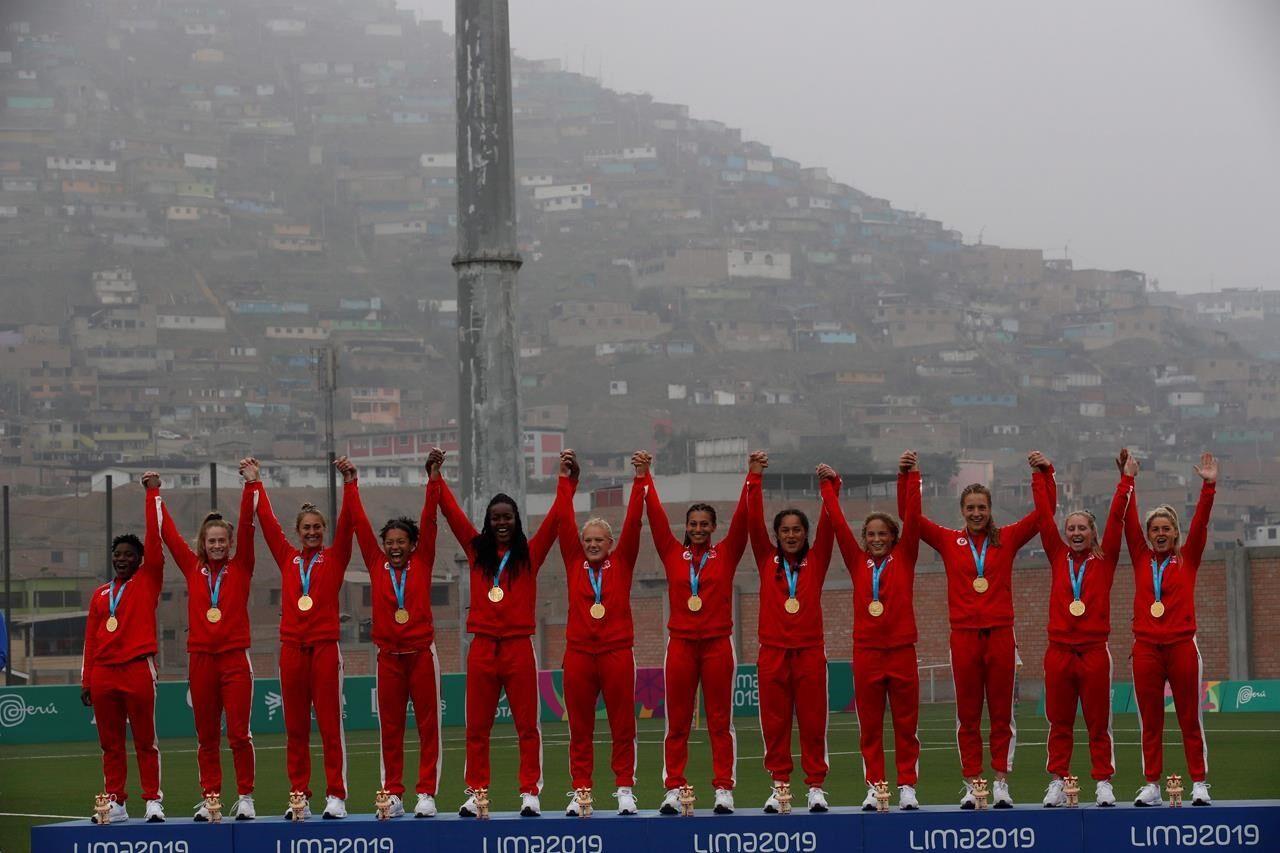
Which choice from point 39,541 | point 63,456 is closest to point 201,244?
point 63,456

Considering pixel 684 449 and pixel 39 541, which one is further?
pixel 684 449

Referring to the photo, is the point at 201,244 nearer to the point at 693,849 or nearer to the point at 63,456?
the point at 63,456

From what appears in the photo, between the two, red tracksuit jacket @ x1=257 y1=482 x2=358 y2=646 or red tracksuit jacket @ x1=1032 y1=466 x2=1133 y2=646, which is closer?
red tracksuit jacket @ x1=1032 y1=466 x2=1133 y2=646

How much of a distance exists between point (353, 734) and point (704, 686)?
1664cm

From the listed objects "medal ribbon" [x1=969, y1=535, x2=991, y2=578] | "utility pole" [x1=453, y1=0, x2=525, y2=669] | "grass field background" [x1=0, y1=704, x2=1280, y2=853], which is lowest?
"grass field background" [x1=0, y1=704, x2=1280, y2=853]

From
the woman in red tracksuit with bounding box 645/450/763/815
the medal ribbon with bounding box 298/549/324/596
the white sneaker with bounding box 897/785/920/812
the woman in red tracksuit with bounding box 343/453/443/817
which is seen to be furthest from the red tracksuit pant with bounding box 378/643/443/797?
the white sneaker with bounding box 897/785/920/812

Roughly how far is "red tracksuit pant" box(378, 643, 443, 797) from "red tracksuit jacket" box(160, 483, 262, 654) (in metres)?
0.92

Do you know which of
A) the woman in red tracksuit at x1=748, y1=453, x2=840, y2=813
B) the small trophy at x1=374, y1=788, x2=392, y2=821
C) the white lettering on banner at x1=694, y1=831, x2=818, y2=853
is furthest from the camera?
the woman in red tracksuit at x1=748, y1=453, x2=840, y2=813

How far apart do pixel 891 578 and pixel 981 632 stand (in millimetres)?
638

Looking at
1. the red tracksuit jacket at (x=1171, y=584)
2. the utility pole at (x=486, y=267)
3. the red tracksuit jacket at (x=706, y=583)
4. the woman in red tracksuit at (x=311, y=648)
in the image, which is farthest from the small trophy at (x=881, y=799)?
the utility pole at (x=486, y=267)

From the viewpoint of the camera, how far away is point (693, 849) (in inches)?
406

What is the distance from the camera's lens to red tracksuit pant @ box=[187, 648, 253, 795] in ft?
36.0

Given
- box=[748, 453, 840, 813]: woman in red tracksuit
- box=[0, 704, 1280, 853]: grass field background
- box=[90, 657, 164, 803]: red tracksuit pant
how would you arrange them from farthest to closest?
box=[0, 704, 1280, 853]: grass field background < box=[90, 657, 164, 803]: red tracksuit pant < box=[748, 453, 840, 813]: woman in red tracksuit

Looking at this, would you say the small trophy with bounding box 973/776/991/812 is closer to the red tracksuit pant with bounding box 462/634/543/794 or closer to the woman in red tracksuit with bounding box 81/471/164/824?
the red tracksuit pant with bounding box 462/634/543/794
